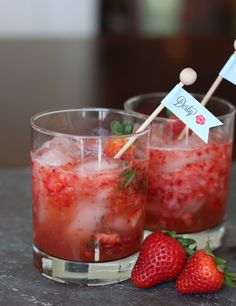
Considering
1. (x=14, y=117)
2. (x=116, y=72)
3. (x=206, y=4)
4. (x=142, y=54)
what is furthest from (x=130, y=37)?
(x=206, y=4)

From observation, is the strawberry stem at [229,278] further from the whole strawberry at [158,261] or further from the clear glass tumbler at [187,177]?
the clear glass tumbler at [187,177]

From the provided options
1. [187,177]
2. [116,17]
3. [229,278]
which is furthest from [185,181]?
[116,17]

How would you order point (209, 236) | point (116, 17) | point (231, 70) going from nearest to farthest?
1. point (231, 70)
2. point (209, 236)
3. point (116, 17)

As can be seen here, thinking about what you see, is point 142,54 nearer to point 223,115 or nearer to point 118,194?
point 223,115

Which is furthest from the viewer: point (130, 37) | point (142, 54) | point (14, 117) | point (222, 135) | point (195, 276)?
point (130, 37)

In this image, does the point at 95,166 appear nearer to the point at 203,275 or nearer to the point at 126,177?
the point at 126,177

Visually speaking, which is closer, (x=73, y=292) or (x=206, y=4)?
(x=73, y=292)

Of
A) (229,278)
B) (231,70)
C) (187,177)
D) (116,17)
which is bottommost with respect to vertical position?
(116,17)
